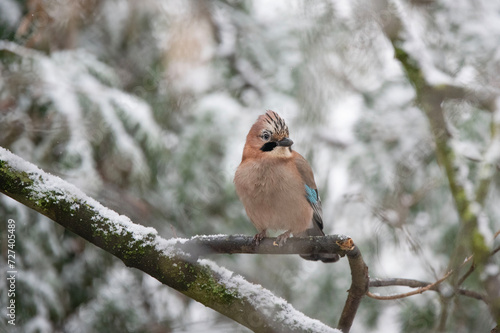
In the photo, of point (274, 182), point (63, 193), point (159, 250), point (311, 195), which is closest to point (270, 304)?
point (159, 250)

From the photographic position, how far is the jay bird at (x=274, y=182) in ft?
11.5

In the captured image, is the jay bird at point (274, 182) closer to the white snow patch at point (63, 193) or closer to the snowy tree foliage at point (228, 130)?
the snowy tree foliage at point (228, 130)

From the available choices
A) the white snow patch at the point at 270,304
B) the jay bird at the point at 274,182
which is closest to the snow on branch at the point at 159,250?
the white snow patch at the point at 270,304

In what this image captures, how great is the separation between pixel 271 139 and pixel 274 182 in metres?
0.30

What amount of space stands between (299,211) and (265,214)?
0.71 feet

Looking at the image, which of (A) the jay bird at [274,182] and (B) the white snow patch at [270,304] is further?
(A) the jay bird at [274,182]

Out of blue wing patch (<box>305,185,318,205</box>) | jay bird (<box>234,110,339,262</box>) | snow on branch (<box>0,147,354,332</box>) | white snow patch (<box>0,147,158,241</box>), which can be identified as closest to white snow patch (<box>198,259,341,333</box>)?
snow on branch (<box>0,147,354,332</box>)

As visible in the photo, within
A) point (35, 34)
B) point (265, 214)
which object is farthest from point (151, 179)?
point (265, 214)

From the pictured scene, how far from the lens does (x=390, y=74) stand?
5.50m

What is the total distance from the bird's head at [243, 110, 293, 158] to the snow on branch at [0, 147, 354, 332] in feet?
4.03

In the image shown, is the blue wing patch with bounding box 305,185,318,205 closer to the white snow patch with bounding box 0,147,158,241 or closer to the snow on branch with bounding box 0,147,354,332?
the snow on branch with bounding box 0,147,354,332

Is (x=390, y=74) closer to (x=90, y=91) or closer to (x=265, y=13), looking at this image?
(x=265, y=13)

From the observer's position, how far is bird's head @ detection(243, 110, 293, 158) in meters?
3.66

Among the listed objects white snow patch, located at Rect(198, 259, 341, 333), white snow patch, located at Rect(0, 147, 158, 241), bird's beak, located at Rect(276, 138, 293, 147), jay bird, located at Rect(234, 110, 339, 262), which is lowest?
white snow patch, located at Rect(198, 259, 341, 333)
